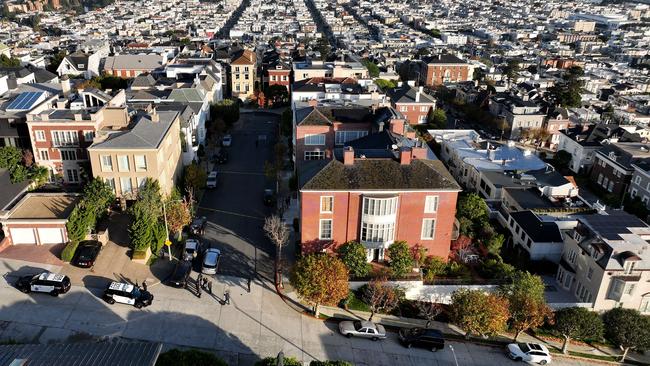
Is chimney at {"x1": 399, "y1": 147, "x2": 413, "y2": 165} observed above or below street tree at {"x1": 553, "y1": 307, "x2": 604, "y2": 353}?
above

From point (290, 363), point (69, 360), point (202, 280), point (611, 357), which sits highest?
point (69, 360)

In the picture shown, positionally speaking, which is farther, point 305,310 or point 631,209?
point 631,209

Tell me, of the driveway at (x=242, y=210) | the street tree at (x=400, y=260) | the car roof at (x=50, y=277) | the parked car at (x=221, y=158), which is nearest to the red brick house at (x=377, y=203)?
the street tree at (x=400, y=260)

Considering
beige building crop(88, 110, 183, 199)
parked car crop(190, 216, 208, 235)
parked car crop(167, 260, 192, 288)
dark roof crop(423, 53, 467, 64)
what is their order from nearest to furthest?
1. parked car crop(167, 260, 192, 288)
2. beige building crop(88, 110, 183, 199)
3. parked car crop(190, 216, 208, 235)
4. dark roof crop(423, 53, 467, 64)

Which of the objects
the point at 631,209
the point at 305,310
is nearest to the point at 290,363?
the point at 305,310

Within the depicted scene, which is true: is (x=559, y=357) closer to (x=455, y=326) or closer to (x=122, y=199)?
(x=455, y=326)

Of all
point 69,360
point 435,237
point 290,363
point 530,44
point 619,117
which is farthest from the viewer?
point 530,44

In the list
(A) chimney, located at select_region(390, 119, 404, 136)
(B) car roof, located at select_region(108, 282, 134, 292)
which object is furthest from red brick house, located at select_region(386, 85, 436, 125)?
(B) car roof, located at select_region(108, 282, 134, 292)

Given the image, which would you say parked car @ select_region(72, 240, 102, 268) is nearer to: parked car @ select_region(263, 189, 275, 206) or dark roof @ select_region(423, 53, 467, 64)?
parked car @ select_region(263, 189, 275, 206)
